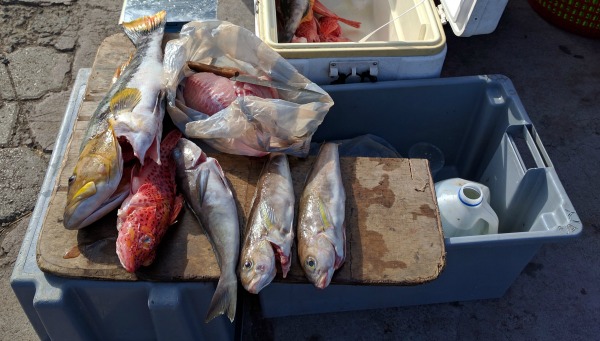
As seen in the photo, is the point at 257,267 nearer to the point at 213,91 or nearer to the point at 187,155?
the point at 187,155

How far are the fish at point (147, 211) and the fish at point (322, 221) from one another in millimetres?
531

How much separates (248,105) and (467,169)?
1.49 meters

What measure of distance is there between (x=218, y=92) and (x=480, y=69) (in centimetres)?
231

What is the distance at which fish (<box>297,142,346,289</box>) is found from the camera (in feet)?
6.19

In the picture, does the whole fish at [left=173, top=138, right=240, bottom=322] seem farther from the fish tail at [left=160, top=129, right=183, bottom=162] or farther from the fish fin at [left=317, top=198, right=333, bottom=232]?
the fish fin at [left=317, top=198, right=333, bottom=232]

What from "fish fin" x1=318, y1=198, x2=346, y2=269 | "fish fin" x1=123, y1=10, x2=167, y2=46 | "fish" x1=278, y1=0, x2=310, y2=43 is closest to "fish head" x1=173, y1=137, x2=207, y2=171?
"fish fin" x1=318, y1=198, x2=346, y2=269

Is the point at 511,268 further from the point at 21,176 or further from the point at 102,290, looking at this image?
the point at 21,176

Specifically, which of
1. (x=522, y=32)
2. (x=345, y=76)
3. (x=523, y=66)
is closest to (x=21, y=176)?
(x=345, y=76)

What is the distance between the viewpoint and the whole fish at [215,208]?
1.83m

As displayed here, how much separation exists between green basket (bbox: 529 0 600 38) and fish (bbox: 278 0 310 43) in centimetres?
233

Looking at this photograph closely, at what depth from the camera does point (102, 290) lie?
6.41ft

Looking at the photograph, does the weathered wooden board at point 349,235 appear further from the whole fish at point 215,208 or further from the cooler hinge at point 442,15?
the cooler hinge at point 442,15

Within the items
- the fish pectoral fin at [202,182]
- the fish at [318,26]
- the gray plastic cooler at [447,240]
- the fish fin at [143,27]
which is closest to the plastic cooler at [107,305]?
the gray plastic cooler at [447,240]

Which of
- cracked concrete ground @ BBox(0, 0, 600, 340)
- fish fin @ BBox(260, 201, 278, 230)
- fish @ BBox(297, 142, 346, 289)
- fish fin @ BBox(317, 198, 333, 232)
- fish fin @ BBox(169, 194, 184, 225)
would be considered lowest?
cracked concrete ground @ BBox(0, 0, 600, 340)
